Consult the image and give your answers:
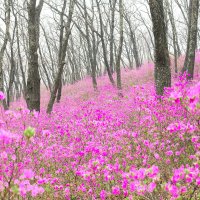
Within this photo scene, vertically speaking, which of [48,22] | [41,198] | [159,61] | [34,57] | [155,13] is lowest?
[41,198]

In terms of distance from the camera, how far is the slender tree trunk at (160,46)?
23.7 ft

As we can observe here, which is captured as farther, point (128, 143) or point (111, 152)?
point (128, 143)

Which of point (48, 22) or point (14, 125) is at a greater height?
point (48, 22)

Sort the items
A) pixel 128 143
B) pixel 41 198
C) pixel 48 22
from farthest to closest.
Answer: pixel 48 22 → pixel 128 143 → pixel 41 198

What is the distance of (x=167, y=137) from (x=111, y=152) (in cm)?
123

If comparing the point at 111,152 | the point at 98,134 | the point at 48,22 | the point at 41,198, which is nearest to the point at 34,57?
the point at 98,134

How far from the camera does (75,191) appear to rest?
3.96 m

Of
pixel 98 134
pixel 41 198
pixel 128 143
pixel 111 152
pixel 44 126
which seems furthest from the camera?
pixel 44 126

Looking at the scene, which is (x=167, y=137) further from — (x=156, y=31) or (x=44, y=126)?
(x=44, y=126)

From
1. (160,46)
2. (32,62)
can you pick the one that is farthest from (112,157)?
(32,62)

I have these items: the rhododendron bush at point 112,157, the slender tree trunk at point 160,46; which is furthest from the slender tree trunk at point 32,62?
the slender tree trunk at point 160,46

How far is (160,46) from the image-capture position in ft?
24.1

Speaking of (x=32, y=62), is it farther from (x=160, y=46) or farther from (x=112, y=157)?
(x=112, y=157)

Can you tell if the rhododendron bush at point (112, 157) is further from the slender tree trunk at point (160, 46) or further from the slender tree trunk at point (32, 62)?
the slender tree trunk at point (32, 62)
